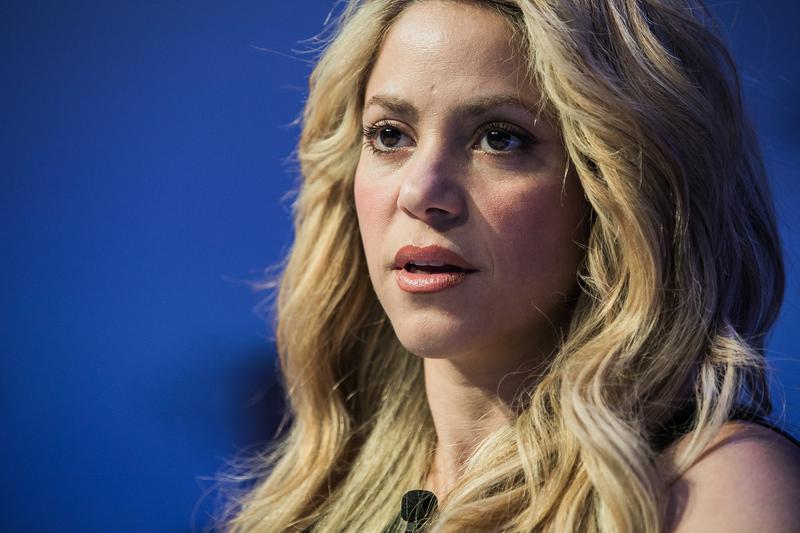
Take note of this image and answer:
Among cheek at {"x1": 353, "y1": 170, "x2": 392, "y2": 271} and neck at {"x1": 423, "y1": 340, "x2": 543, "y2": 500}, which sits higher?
cheek at {"x1": 353, "y1": 170, "x2": 392, "y2": 271}

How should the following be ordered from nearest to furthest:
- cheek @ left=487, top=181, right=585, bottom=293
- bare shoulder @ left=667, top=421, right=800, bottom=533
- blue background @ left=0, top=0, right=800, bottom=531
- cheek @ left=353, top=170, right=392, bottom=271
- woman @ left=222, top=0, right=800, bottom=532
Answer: bare shoulder @ left=667, top=421, right=800, bottom=533
woman @ left=222, top=0, right=800, bottom=532
cheek @ left=487, top=181, right=585, bottom=293
cheek @ left=353, top=170, right=392, bottom=271
blue background @ left=0, top=0, right=800, bottom=531

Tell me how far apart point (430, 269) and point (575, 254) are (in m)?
0.24

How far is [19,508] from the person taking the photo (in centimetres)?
251

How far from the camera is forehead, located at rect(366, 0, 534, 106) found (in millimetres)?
1554

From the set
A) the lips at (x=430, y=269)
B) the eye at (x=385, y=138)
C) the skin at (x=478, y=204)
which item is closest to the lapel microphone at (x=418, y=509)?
the skin at (x=478, y=204)

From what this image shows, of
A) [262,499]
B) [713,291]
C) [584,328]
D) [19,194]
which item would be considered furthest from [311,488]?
[19,194]

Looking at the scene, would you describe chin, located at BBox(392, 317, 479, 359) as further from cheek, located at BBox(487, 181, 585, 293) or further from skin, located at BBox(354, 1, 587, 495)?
cheek, located at BBox(487, 181, 585, 293)

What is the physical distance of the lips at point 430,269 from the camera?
61.0 inches

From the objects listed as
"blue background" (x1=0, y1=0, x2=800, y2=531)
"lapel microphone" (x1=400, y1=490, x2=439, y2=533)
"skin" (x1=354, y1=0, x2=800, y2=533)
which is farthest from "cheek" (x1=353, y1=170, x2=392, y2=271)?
"blue background" (x1=0, y1=0, x2=800, y2=531)

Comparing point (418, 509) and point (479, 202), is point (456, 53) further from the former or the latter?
point (418, 509)

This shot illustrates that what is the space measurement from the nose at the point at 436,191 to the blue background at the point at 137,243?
0.98 meters

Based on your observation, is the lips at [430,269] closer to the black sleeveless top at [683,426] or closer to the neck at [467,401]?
the neck at [467,401]

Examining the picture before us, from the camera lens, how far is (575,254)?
5.24 ft

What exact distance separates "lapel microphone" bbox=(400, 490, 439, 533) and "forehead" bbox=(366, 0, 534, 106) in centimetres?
68
